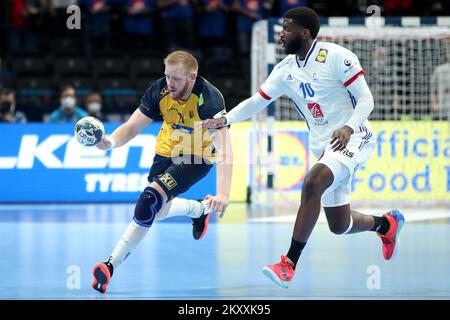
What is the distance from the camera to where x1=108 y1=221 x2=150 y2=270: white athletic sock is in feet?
22.4

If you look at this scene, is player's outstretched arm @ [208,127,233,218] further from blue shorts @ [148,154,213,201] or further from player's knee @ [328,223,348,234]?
player's knee @ [328,223,348,234]

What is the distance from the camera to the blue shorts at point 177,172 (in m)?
7.13

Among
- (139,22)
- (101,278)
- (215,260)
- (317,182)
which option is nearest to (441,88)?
(139,22)

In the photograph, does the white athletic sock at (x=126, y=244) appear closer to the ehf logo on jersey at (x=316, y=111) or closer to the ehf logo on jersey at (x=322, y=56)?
the ehf logo on jersey at (x=316, y=111)

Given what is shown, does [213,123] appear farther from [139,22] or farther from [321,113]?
[139,22]

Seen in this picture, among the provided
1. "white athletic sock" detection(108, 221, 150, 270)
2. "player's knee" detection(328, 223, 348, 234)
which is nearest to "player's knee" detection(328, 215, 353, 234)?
"player's knee" detection(328, 223, 348, 234)

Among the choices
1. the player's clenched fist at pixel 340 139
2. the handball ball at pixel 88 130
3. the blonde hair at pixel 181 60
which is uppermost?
the blonde hair at pixel 181 60

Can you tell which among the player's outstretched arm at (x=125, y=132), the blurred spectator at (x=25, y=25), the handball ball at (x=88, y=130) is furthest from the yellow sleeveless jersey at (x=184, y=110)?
the blurred spectator at (x=25, y=25)

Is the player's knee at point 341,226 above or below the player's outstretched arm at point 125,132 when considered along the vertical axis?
below

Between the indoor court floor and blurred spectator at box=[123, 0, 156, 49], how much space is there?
6149 millimetres

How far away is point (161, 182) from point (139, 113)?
0.66 metres

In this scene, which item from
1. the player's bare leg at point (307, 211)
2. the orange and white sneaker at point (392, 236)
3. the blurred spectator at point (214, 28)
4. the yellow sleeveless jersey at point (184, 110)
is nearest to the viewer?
the player's bare leg at point (307, 211)

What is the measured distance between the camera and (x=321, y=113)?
7117 mm

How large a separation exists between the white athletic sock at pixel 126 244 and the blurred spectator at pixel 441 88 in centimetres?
783
